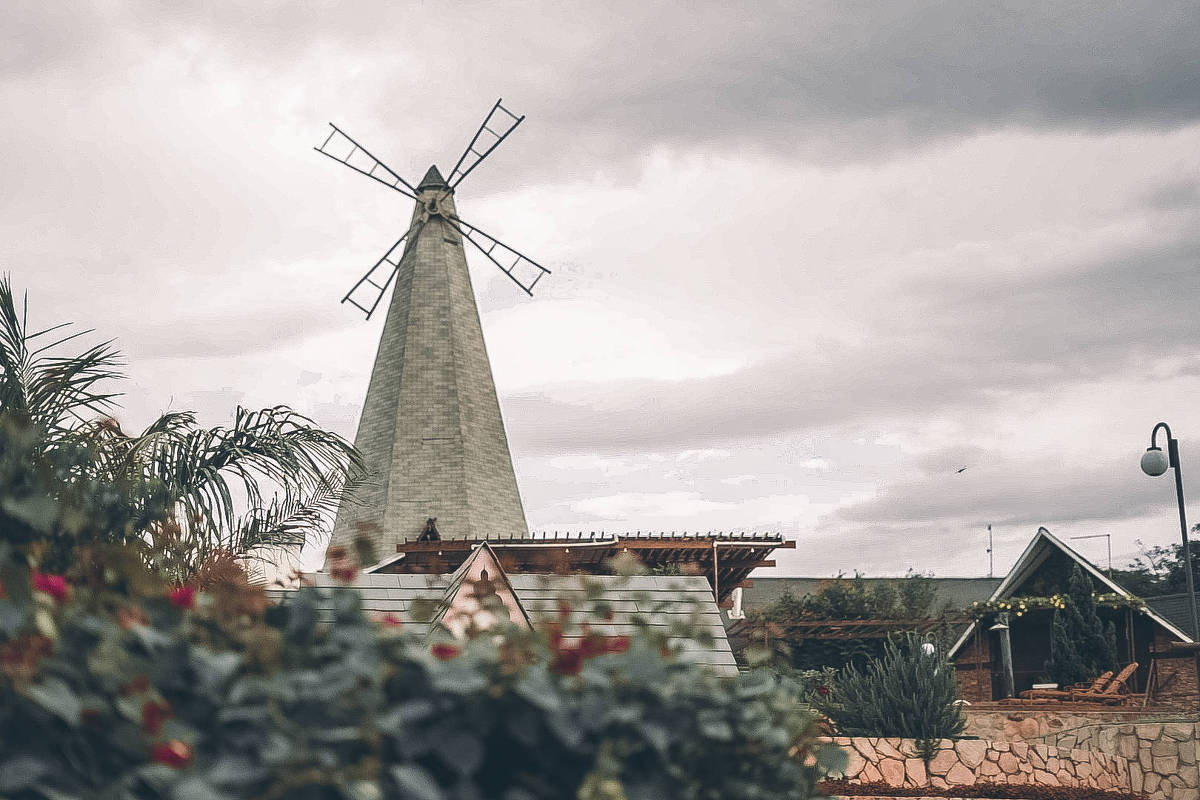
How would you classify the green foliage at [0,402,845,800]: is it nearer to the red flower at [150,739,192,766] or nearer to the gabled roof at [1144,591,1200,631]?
the red flower at [150,739,192,766]

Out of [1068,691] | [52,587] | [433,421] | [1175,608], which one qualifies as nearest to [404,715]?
[52,587]

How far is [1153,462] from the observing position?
19.5 metres

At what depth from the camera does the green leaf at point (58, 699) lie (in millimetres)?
2430

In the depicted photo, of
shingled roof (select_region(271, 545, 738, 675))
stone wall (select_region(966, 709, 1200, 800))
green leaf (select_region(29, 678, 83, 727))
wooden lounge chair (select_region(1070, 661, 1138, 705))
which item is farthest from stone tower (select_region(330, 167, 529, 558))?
green leaf (select_region(29, 678, 83, 727))

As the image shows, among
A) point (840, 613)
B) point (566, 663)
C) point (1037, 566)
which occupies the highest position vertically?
point (1037, 566)

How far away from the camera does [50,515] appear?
10.4 feet

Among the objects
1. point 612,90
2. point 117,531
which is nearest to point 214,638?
point 117,531

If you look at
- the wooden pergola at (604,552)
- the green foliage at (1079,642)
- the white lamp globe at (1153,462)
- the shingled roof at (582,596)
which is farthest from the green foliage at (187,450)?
the green foliage at (1079,642)

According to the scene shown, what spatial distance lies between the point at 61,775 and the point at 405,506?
29.9 metres

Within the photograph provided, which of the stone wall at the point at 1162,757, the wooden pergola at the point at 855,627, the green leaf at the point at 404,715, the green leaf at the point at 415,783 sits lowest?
the stone wall at the point at 1162,757

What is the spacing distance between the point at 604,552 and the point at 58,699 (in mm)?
19718

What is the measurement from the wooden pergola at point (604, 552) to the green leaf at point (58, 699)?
18551 mm

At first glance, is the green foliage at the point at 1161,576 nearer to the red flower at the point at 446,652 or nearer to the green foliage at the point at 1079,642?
the green foliage at the point at 1079,642

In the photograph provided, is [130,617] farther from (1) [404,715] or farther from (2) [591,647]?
(2) [591,647]
